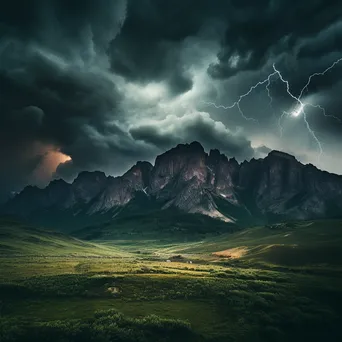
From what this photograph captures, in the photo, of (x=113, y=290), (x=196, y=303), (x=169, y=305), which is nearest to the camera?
(x=169, y=305)

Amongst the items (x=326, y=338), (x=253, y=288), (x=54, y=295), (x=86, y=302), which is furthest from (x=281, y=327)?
(x=54, y=295)

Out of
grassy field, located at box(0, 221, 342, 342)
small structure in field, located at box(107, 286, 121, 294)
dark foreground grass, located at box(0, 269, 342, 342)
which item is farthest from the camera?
small structure in field, located at box(107, 286, 121, 294)

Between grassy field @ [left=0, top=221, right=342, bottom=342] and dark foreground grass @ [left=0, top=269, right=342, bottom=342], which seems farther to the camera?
dark foreground grass @ [left=0, top=269, right=342, bottom=342]

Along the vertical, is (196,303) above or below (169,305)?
above

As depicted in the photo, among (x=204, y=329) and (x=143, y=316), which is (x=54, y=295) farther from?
(x=204, y=329)

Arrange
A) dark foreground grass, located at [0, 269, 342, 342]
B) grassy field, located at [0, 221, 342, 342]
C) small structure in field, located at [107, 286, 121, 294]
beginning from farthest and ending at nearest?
small structure in field, located at [107, 286, 121, 294]
dark foreground grass, located at [0, 269, 342, 342]
grassy field, located at [0, 221, 342, 342]

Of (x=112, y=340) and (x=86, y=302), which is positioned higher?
(x=86, y=302)

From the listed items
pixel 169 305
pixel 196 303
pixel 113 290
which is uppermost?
pixel 113 290

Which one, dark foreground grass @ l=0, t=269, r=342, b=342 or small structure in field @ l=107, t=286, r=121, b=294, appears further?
small structure in field @ l=107, t=286, r=121, b=294

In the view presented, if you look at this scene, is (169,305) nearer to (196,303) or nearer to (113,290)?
(196,303)

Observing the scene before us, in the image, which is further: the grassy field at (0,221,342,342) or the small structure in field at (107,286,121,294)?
the small structure in field at (107,286,121,294)

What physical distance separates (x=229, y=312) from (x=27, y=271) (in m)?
81.2

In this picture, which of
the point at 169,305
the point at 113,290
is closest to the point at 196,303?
the point at 169,305

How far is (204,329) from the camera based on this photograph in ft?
255
